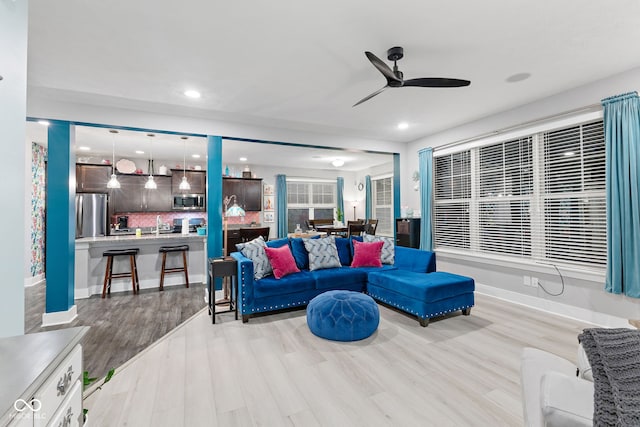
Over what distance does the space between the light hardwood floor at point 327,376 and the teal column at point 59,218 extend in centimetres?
173

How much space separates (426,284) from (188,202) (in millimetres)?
6117

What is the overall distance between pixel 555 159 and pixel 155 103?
17.4 feet

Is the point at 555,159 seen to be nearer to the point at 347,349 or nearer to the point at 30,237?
the point at 347,349

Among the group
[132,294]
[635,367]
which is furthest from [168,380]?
[132,294]

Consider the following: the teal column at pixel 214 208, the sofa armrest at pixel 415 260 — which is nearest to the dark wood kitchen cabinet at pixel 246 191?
the teal column at pixel 214 208

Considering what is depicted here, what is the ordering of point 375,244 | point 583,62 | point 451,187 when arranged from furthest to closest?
point 451,187 → point 375,244 → point 583,62

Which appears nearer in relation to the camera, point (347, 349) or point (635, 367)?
point (635, 367)

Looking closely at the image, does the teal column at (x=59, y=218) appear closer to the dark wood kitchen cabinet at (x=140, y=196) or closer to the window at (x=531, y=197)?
the dark wood kitchen cabinet at (x=140, y=196)

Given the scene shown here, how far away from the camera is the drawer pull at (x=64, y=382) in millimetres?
958

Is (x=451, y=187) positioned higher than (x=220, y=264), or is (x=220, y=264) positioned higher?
(x=451, y=187)

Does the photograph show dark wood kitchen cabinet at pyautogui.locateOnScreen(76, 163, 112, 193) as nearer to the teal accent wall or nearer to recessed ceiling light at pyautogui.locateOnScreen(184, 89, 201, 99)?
recessed ceiling light at pyautogui.locateOnScreen(184, 89, 201, 99)

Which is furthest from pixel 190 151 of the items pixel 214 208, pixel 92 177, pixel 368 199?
pixel 368 199

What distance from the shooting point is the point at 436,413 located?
1.82 m

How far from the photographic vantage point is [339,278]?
3.89m
